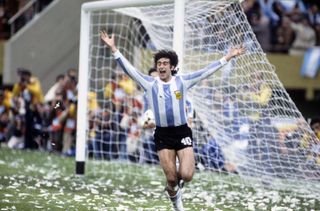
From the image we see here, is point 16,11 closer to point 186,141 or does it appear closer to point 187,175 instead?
point 186,141

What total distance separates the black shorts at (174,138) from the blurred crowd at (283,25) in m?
13.3

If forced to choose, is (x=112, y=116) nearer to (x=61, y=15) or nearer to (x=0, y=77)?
(x=61, y=15)

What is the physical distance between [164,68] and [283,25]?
1415cm

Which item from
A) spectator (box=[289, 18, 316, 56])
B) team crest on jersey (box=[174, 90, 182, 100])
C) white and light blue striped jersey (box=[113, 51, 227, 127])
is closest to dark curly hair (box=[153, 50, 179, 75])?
white and light blue striped jersey (box=[113, 51, 227, 127])

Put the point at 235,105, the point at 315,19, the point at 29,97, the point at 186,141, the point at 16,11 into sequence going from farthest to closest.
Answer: the point at 16,11 → the point at 315,19 → the point at 29,97 → the point at 235,105 → the point at 186,141

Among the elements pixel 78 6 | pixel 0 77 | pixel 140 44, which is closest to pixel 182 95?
pixel 140 44

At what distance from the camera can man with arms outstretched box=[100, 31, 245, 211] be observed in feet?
39.9

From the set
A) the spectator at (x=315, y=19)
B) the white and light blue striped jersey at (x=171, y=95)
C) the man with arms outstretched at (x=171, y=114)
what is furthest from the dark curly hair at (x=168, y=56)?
the spectator at (x=315, y=19)

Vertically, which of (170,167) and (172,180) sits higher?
(170,167)

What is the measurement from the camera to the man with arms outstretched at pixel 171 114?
12.2 metres

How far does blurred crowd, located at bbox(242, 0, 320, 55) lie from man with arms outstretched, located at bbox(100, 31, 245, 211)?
43.1 feet

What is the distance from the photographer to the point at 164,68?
1230cm

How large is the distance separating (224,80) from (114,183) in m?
2.57

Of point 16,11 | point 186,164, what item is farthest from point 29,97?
point 186,164
